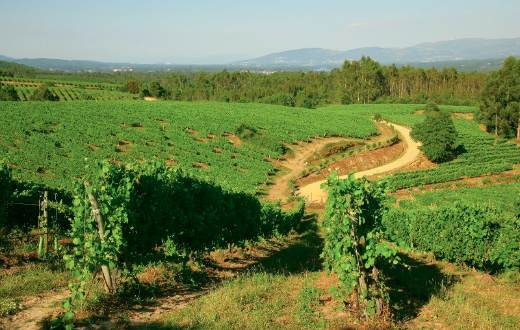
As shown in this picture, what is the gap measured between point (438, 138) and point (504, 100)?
93.4ft

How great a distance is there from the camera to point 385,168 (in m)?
51.9

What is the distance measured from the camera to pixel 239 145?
5216 centimetres

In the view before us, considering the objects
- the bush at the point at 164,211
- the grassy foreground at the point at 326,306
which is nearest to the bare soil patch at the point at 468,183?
the bush at the point at 164,211

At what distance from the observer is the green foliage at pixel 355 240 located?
991 centimetres

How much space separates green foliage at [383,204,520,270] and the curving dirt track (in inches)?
413

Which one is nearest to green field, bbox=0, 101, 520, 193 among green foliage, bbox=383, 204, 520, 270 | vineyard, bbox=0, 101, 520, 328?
vineyard, bbox=0, 101, 520, 328

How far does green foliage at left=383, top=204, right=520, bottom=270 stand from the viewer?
653 inches

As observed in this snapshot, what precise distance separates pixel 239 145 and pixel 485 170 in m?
30.8

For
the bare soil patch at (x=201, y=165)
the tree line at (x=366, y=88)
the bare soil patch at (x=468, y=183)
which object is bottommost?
the bare soil patch at (x=468, y=183)

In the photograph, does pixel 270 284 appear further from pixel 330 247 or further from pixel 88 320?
pixel 88 320

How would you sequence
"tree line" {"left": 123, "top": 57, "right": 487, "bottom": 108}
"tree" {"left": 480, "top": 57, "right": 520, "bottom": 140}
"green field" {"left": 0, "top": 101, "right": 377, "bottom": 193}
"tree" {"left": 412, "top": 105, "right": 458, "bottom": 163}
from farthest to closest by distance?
"tree line" {"left": 123, "top": 57, "right": 487, "bottom": 108} < "tree" {"left": 480, "top": 57, "right": 520, "bottom": 140} < "tree" {"left": 412, "top": 105, "right": 458, "bottom": 163} < "green field" {"left": 0, "top": 101, "right": 377, "bottom": 193}

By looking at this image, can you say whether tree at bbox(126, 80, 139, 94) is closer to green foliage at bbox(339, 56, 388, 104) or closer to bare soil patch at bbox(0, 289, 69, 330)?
green foliage at bbox(339, 56, 388, 104)

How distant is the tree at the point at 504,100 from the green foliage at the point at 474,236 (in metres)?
61.5

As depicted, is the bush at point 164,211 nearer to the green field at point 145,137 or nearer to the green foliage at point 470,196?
the green field at point 145,137
